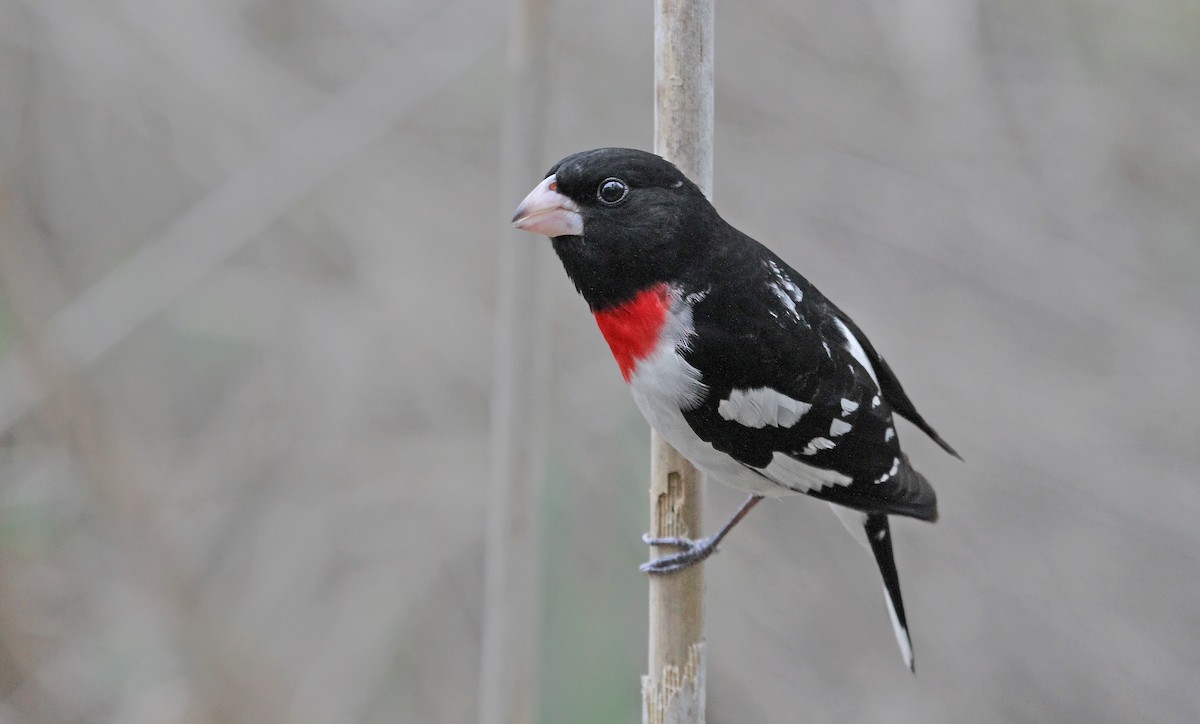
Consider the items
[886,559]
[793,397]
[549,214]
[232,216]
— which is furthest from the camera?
[232,216]

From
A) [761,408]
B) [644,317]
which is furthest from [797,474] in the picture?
[644,317]

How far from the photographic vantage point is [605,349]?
3744mm

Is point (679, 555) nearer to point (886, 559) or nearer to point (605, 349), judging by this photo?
point (886, 559)

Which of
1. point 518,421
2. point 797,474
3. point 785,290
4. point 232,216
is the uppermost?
point 232,216

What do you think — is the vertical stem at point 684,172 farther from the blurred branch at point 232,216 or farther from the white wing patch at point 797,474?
the blurred branch at point 232,216

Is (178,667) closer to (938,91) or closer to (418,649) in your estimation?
(418,649)

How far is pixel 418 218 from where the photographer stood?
12.6 ft

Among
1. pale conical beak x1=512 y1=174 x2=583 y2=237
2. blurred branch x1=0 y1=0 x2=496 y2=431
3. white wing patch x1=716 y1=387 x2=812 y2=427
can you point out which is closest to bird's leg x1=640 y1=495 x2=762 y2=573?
white wing patch x1=716 y1=387 x2=812 y2=427

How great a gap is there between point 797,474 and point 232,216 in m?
1.95

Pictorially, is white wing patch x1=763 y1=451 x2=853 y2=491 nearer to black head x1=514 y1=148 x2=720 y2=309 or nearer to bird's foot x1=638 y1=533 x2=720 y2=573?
bird's foot x1=638 y1=533 x2=720 y2=573

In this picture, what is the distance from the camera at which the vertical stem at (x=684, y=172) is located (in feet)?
5.91

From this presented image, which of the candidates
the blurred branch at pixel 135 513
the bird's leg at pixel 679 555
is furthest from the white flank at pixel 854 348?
the blurred branch at pixel 135 513

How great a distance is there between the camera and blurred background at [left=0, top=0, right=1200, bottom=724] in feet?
11.9

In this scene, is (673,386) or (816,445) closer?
(673,386)
